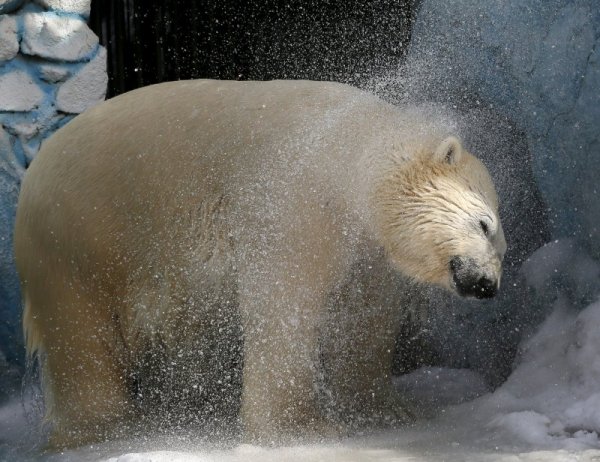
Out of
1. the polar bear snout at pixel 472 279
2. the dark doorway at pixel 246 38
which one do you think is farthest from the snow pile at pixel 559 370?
the dark doorway at pixel 246 38

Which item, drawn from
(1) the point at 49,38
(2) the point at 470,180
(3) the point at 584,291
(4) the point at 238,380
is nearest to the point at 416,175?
(2) the point at 470,180

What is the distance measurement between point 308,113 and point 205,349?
1277 mm

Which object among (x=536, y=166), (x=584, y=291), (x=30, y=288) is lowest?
(x=30, y=288)

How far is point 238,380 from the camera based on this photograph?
484 cm

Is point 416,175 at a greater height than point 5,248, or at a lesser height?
greater

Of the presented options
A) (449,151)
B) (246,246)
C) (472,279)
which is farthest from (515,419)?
(246,246)

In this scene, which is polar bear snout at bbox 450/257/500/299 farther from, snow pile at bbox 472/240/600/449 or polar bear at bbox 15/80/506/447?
snow pile at bbox 472/240/600/449

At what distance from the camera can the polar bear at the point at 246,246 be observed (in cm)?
383

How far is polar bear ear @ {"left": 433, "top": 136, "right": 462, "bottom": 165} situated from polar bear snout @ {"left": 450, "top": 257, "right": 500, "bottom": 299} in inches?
16.9

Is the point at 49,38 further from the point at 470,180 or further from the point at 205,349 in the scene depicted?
the point at 470,180

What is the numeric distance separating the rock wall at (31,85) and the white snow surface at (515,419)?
1.03 metres

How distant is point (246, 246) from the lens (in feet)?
12.9

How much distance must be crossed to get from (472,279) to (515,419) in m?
0.66

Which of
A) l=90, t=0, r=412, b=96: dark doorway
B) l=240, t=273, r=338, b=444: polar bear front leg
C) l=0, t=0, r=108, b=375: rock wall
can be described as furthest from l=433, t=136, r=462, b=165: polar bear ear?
l=90, t=0, r=412, b=96: dark doorway
